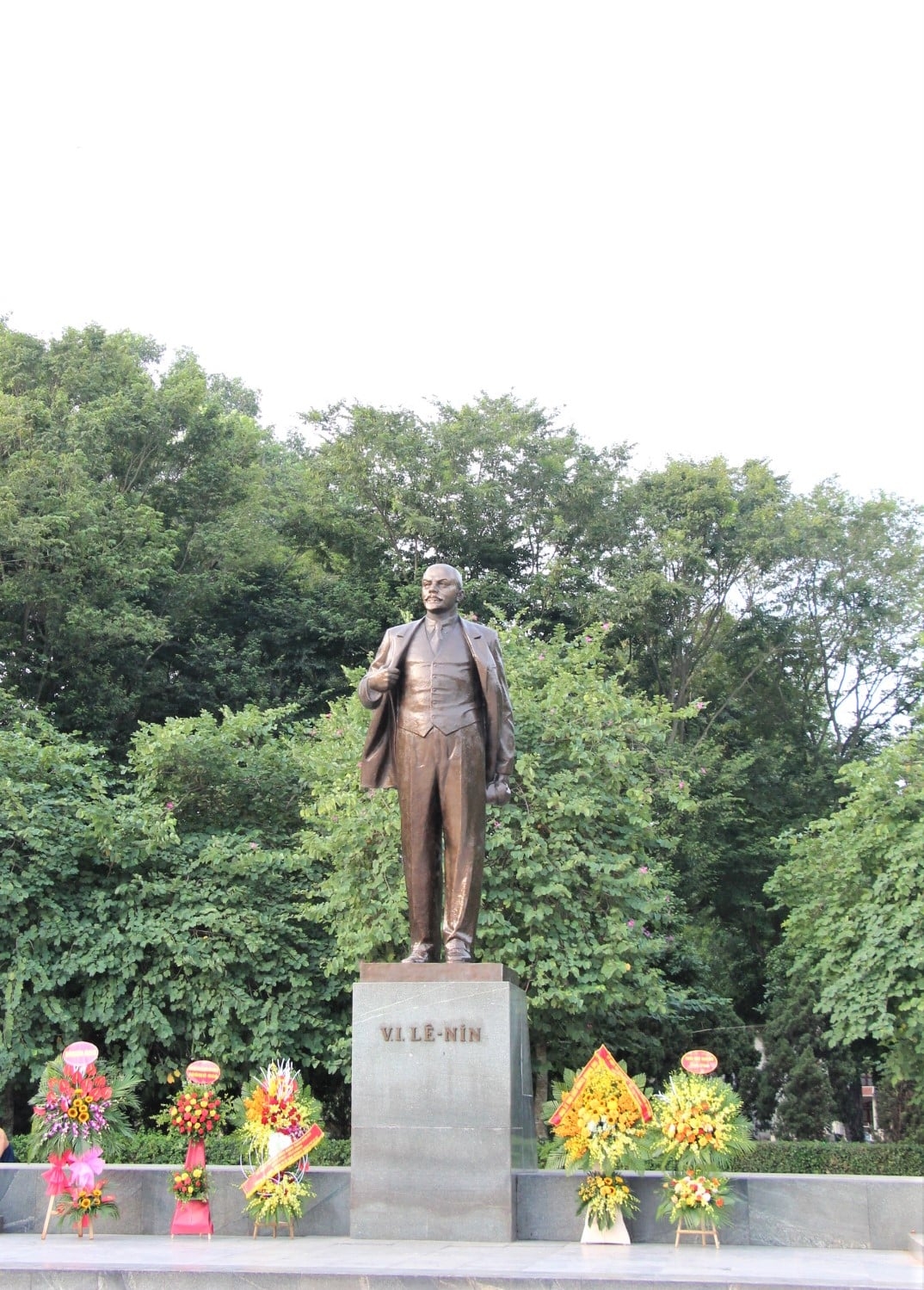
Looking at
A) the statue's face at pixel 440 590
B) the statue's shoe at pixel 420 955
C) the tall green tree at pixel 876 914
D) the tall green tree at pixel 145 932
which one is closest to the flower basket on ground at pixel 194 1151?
the statue's shoe at pixel 420 955

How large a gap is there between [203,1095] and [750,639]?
72.3 ft

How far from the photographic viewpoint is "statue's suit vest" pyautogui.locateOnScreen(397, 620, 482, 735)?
9.59m

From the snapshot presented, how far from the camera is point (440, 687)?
9664 mm

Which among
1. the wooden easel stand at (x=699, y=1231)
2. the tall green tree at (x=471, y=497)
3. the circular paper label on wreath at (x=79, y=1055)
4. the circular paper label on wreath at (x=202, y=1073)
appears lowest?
the wooden easel stand at (x=699, y=1231)

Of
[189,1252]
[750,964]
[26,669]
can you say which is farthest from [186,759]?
[750,964]

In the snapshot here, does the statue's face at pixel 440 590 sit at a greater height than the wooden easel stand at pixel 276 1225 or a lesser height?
greater

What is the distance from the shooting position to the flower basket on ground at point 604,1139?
8.61 meters

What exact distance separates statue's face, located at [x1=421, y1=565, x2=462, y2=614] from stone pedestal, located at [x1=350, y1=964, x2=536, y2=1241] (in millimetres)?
2443

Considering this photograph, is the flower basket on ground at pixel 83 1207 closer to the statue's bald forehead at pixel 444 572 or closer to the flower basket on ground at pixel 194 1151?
the flower basket on ground at pixel 194 1151

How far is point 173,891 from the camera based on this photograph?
16.8 meters

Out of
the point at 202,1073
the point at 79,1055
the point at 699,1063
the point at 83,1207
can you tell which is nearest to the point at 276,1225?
the point at 202,1073

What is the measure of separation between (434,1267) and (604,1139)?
1.98m

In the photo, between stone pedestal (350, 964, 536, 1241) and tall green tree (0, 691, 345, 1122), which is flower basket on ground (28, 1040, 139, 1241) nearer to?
stone pedestal (350, 964, 536, 1241)

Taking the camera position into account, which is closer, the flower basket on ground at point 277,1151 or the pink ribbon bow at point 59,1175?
the flower basket on ground at point 277,1151
